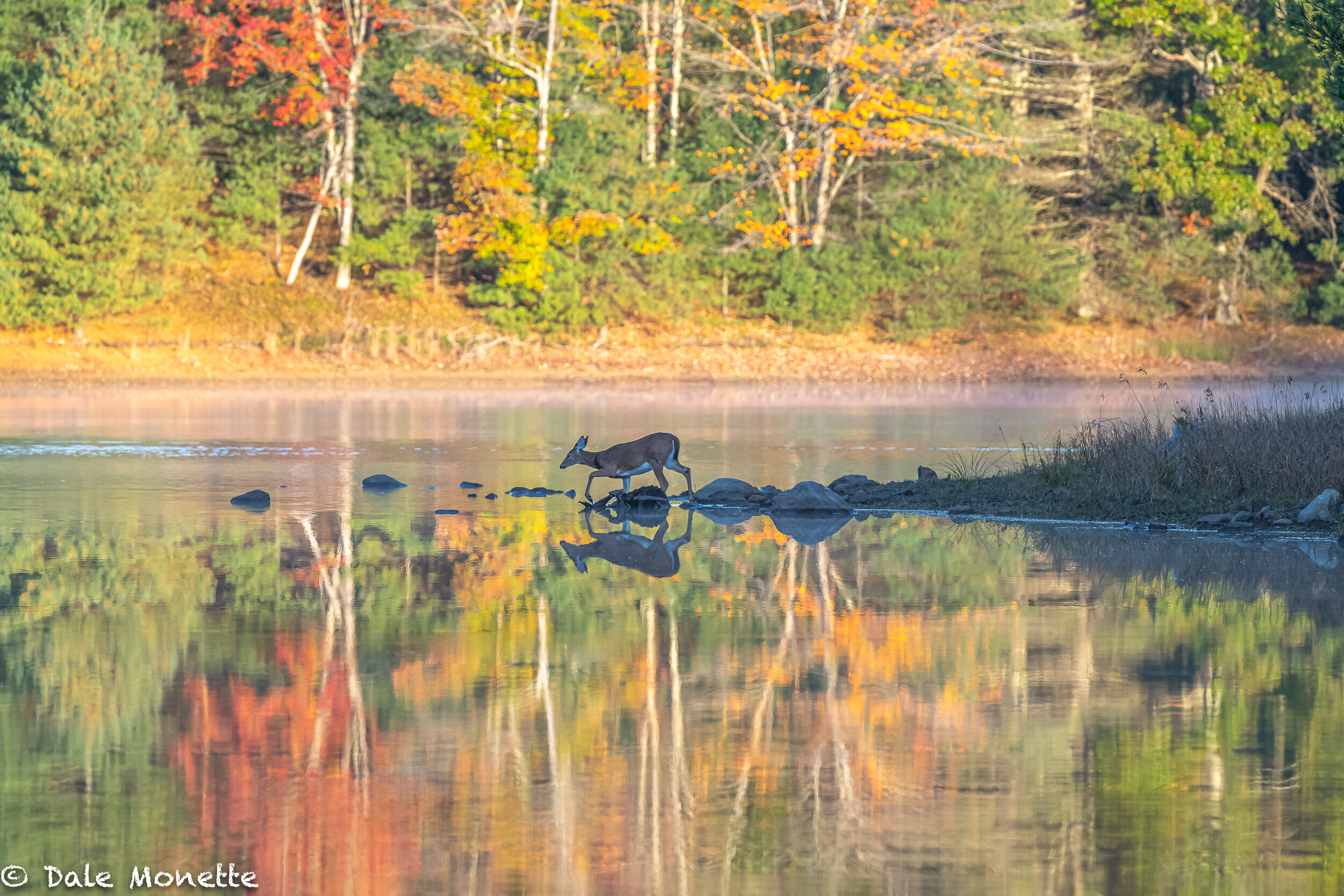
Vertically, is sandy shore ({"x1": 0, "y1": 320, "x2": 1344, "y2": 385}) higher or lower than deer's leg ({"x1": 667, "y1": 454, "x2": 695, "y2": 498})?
higher

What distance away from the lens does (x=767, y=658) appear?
9641mm

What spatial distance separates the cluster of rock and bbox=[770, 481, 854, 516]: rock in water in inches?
130

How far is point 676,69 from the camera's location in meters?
48.1

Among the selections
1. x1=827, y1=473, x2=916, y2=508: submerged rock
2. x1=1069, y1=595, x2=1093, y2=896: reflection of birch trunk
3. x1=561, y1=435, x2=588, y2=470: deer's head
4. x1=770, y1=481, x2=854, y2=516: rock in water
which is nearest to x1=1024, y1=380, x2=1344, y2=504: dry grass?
x1=827, y1=473, x2=916, y2=508: submerged rock

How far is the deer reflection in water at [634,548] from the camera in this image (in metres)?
13.4

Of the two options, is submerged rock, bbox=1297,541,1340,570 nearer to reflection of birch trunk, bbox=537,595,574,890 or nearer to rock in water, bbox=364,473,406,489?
reflection of birch trunk, bbox=537,595,574,890

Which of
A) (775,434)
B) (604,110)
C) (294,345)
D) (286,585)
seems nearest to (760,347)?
(604,110)

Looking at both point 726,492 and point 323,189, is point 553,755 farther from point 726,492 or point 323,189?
point 323,189

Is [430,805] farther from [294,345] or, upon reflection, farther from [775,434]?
[294,345]

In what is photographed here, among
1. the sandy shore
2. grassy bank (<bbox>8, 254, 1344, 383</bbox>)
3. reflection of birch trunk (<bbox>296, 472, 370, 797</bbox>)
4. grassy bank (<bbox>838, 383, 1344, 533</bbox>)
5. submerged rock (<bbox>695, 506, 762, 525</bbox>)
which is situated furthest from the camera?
grassy bank (<bbox>8, 254, 1344, 383</bbox>)

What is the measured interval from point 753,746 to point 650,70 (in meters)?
42.3

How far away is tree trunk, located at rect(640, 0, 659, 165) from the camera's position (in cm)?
4788

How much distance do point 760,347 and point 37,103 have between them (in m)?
18.4

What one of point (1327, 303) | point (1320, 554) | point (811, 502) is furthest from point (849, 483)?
point (1327, 303)
